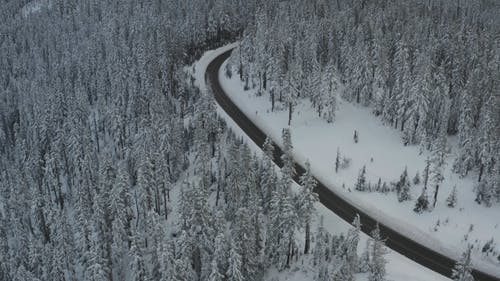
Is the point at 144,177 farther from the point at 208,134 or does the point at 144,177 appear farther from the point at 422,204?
the point at 422,204

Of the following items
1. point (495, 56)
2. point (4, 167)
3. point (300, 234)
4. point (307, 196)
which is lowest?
point (4, 167)

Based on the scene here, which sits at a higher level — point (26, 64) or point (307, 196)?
point (307, 196)

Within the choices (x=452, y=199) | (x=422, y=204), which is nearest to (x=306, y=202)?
(x=422, y=204)

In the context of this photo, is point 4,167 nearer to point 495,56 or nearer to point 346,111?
point 346,111

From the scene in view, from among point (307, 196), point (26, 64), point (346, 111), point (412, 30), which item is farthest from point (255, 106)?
point (26, 64)

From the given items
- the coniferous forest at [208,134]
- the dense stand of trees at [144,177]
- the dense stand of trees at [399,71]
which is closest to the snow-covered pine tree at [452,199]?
Answer: the dense stand of trees at [399,71]

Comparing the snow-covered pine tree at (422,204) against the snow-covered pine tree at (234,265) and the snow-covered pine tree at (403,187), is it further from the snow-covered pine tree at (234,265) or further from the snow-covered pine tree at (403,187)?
the snow-covered pine tree at (234,265)
